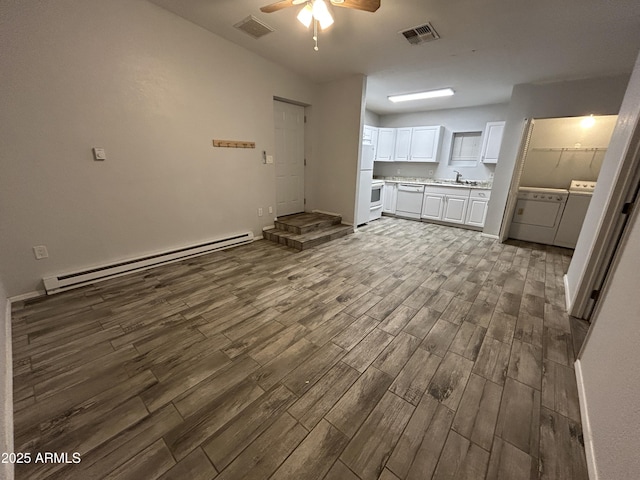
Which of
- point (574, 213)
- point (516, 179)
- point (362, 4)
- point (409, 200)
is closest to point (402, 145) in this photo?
point (409, 200)

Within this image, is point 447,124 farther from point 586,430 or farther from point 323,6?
point 586,430

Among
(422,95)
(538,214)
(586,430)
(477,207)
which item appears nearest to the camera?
(586,430)

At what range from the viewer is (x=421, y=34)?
2691 mm

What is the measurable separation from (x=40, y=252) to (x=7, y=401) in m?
1.59

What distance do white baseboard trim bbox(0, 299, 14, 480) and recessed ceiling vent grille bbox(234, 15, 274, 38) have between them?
3.55 meters

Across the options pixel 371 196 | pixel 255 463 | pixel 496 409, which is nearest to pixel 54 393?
pixel 255 463

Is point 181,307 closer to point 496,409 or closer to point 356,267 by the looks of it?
point 356,267

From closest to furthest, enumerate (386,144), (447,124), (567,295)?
1. (567,295)
2. (447,124)
3. (386,144)

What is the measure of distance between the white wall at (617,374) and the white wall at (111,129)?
3945 millimetres

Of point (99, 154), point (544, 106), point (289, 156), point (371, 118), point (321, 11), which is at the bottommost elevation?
point (99, 154)

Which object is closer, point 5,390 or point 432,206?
point 5,390

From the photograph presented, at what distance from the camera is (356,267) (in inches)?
128

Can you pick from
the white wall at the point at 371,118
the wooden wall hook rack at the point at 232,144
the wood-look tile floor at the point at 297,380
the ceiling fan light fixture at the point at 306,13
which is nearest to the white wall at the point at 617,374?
the wood-look tile floor at the point at 297,380

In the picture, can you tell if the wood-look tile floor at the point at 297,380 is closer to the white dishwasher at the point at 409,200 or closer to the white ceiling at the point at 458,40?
the white ceiling at the point at 458,40
